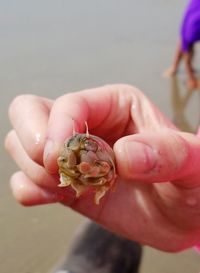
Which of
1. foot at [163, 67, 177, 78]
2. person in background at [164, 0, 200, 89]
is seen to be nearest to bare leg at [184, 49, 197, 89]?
person in background at [164, 0, 200, 89]

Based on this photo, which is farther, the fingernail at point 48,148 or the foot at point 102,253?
the foot at point 102,253

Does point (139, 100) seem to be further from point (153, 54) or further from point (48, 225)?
point (153, 54)

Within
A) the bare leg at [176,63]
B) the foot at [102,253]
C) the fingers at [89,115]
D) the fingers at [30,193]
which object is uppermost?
the fingers at [89,115]

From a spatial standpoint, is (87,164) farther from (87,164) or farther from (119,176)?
(119,176)

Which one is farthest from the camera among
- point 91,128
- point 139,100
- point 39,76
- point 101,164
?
point 39,76

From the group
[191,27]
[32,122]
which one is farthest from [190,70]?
[32,122]

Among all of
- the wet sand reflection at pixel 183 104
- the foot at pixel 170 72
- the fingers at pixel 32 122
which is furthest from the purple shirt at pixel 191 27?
the fingers at pixel 32 122

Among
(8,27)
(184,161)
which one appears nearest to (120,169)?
(184,161)

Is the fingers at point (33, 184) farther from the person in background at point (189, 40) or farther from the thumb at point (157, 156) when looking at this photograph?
the person in background at point (189, 40)
